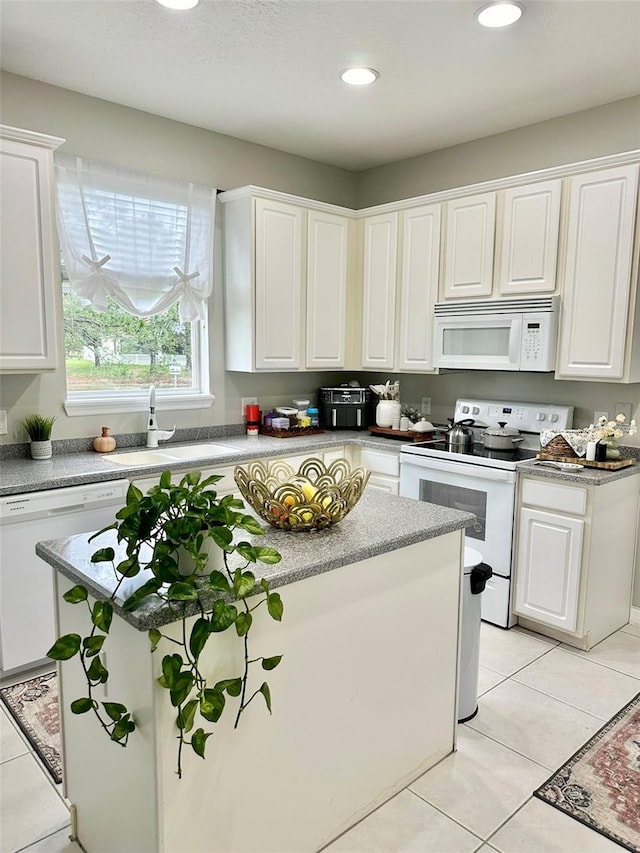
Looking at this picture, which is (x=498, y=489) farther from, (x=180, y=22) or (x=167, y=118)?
(x=167, y=118)

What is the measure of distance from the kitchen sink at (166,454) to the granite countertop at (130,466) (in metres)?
0.03

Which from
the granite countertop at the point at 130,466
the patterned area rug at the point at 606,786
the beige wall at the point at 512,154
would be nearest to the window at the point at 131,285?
the granite countertop at the point at 130,466

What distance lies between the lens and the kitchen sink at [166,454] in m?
3.36

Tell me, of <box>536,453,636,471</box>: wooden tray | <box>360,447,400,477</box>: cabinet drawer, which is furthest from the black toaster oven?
<box>536,453,636,471</box>: wooden tray

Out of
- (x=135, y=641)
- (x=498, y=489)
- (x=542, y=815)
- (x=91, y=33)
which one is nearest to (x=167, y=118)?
(x=91, y=33)

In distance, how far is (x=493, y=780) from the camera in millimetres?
2139

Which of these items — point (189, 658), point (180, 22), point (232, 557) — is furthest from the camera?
point (180, 22)

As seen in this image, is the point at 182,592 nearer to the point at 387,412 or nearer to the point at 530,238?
the point at 530,238

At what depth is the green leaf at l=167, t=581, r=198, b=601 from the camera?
1293 mm

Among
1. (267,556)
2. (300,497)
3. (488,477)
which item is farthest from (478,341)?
(267,556)

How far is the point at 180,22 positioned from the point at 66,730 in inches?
105

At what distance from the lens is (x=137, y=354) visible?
371 cm

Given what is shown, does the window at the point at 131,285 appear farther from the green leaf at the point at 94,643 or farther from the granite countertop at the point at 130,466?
→ the green leaf at the point at 94,643

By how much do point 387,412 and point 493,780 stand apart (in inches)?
96.7
